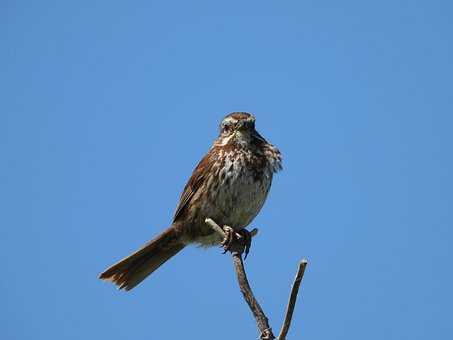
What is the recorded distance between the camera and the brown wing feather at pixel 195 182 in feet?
25.1

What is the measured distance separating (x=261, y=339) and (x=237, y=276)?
76cm

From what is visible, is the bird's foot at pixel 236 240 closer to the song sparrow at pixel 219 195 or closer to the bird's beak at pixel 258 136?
the song sparrow at pixel 219 195

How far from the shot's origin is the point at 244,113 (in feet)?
25.1

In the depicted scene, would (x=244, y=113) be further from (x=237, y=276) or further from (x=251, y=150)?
(x=237, y=276)

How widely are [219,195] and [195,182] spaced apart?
1.34 feet

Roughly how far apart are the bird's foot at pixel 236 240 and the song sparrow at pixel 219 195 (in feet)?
0.67

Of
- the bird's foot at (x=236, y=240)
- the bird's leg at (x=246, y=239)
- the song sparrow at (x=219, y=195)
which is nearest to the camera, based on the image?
the bird's foot at (x=236, y=240)

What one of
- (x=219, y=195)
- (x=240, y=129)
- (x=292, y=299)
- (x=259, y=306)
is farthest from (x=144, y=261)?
(x=292, y=299)

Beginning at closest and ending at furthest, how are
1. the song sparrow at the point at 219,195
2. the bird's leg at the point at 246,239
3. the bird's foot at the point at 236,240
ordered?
the bird's foot at the point at 236,240 → the bird's leg at the point at 246,239 → the song sparrow at the point at 219,195

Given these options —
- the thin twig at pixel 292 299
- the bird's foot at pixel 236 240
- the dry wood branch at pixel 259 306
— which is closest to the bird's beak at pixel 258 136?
the bird's foot at pixel 236 240

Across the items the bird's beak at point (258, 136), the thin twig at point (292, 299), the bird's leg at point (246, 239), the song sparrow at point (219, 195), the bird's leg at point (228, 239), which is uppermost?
the bird's beak at point (258, 136)

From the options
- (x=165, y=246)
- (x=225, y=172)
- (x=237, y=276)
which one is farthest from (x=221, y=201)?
(x=237, y=276)

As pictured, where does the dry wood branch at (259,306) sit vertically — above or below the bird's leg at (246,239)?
below

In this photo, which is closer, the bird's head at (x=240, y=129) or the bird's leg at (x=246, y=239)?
the bird's leg at (x=246, y=239)
